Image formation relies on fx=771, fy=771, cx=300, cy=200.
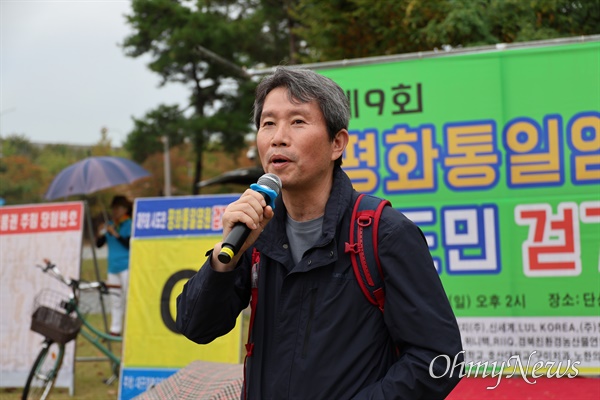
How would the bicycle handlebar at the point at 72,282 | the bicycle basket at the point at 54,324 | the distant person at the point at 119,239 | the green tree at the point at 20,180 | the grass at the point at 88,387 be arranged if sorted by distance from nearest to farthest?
the bicycle basket at the point at 54,324 → the bicycle handlebar at the point at 72,282 → the grass at the point at 88,387 → the distant person at the point at 119,239 → the green tree at the point at 20,180

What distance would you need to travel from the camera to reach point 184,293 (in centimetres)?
218

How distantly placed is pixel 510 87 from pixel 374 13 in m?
5.20

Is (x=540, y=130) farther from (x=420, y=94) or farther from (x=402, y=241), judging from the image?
(x=402, y=241)

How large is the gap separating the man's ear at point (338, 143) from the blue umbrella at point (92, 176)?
696 centimetres

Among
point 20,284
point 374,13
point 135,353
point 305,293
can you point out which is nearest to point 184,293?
point 305,293

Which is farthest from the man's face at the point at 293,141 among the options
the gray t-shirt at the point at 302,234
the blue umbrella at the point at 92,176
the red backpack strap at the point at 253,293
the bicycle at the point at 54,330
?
the blue umbrella at the point at 92,176

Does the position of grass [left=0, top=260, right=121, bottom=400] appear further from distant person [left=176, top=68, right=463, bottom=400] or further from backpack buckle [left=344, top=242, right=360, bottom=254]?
backpack buckle [left=344, top=242, right=360, bottom=254]

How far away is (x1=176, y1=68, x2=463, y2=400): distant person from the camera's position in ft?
6.58

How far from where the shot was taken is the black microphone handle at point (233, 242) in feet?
6.40

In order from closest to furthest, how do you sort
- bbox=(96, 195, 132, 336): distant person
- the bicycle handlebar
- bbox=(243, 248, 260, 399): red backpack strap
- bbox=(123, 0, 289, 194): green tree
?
bbox=(243, 248, 260, 399): red backpack strap
the bicycle handlebar
bbox=(96, 195, 132, 336): distant person
bbox=(123, 0, 289, 194): green tree

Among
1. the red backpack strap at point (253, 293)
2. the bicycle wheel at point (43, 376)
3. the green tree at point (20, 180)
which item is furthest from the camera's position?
the green tree at point (20, 180)

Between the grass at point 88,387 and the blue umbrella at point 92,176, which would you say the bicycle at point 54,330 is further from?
the blue umbrella at point 92,176

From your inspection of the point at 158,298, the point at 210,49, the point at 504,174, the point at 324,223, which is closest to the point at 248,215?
the point at 324,223

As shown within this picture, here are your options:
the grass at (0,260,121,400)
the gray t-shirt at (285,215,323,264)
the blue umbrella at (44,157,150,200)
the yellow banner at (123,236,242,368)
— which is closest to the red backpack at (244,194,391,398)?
the gray t-shirt at (285,215,323,264)
